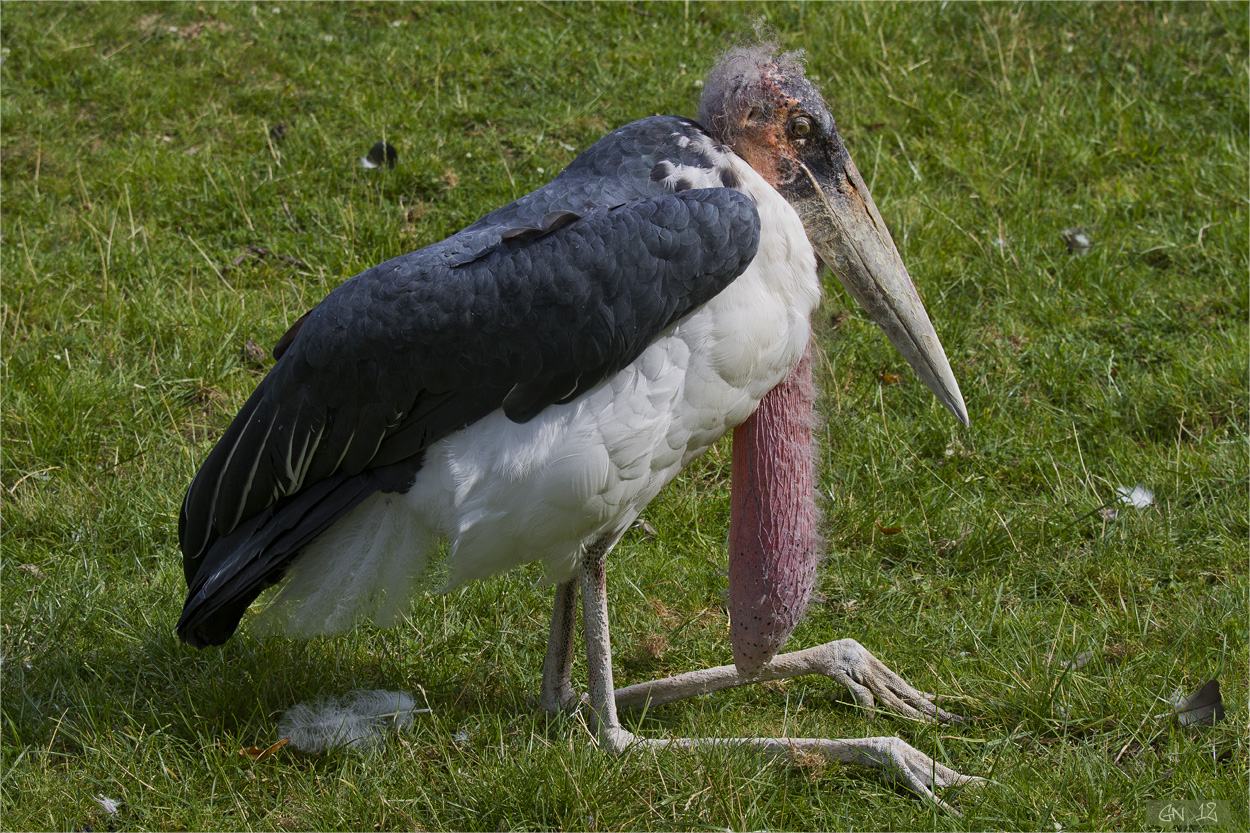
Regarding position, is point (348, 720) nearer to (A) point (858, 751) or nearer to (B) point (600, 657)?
(B) point (600, 657)

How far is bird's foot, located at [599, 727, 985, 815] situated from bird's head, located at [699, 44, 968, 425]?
79 cm

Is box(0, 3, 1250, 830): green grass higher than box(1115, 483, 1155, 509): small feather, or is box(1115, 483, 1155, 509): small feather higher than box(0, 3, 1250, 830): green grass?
box(0, 3, 1250, 830): green grass

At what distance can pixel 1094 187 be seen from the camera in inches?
192

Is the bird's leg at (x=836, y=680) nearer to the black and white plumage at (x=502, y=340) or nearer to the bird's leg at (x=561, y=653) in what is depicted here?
the bird's leg at (x=561, y=653)

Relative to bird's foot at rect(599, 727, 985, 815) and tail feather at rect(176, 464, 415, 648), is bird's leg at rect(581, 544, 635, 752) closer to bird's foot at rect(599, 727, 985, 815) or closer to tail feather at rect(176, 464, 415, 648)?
bird's foot at rect(599, 727, 985, 815)

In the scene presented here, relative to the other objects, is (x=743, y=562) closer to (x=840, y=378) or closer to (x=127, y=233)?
(x=840, y=378)

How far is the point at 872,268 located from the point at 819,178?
234mm

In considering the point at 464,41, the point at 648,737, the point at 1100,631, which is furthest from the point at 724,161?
the point at 464,41

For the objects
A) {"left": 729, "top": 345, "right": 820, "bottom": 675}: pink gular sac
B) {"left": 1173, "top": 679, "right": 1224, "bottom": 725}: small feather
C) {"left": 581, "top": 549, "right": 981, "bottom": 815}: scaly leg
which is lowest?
A: {"left": 1173, "top": 679, "right": 1224, "bottom": 725}: small feather

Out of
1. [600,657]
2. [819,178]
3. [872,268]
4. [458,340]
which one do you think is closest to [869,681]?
[600,657]

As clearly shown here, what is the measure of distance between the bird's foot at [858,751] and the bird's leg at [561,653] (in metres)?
0.27

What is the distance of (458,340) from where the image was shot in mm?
2457

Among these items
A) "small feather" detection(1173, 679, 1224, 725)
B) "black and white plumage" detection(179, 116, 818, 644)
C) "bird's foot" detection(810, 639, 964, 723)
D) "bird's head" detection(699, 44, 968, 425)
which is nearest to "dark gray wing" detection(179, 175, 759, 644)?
"black and white plumage" detection(179, 116, 818, 644)

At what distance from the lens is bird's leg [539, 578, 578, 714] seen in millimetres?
3082
